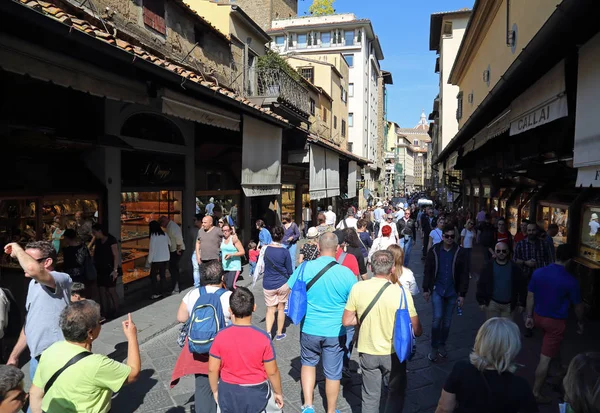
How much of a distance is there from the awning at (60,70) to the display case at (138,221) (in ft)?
11.9

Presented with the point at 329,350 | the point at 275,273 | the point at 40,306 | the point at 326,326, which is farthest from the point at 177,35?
the point at 329,350

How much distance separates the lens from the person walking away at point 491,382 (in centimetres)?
232

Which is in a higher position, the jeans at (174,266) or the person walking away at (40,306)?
the person walking away at (40,306)

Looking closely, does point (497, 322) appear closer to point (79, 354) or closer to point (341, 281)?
point (341, 281)

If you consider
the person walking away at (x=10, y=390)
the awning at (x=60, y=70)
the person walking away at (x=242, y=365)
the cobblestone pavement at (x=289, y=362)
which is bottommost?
the cobblestone pavement at (x=289, y=362)

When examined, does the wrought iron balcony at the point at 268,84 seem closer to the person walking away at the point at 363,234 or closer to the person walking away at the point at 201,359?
the person walking away at the point at 363,234

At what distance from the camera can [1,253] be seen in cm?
600

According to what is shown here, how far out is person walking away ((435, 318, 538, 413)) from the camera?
232 cm

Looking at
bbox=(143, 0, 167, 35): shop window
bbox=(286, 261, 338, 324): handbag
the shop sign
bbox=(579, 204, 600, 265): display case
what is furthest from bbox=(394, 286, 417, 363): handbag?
bbox=(143, 0, 167, 35): shop window

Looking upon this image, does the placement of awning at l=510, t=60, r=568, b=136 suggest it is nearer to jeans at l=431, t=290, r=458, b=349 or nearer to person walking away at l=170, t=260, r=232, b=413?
jeans at l=431, t=290, r=458, b=349

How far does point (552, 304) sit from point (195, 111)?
5.43m

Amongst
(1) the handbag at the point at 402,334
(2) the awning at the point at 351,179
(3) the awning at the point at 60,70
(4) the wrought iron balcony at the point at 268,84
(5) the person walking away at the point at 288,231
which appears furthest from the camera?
(2) the awning at the point at 351,179

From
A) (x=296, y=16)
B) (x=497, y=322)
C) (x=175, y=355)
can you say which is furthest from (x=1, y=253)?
(x=296, y=16)

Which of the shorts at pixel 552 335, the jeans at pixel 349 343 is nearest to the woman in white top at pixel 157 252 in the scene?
the jeans at pixel 349 343
